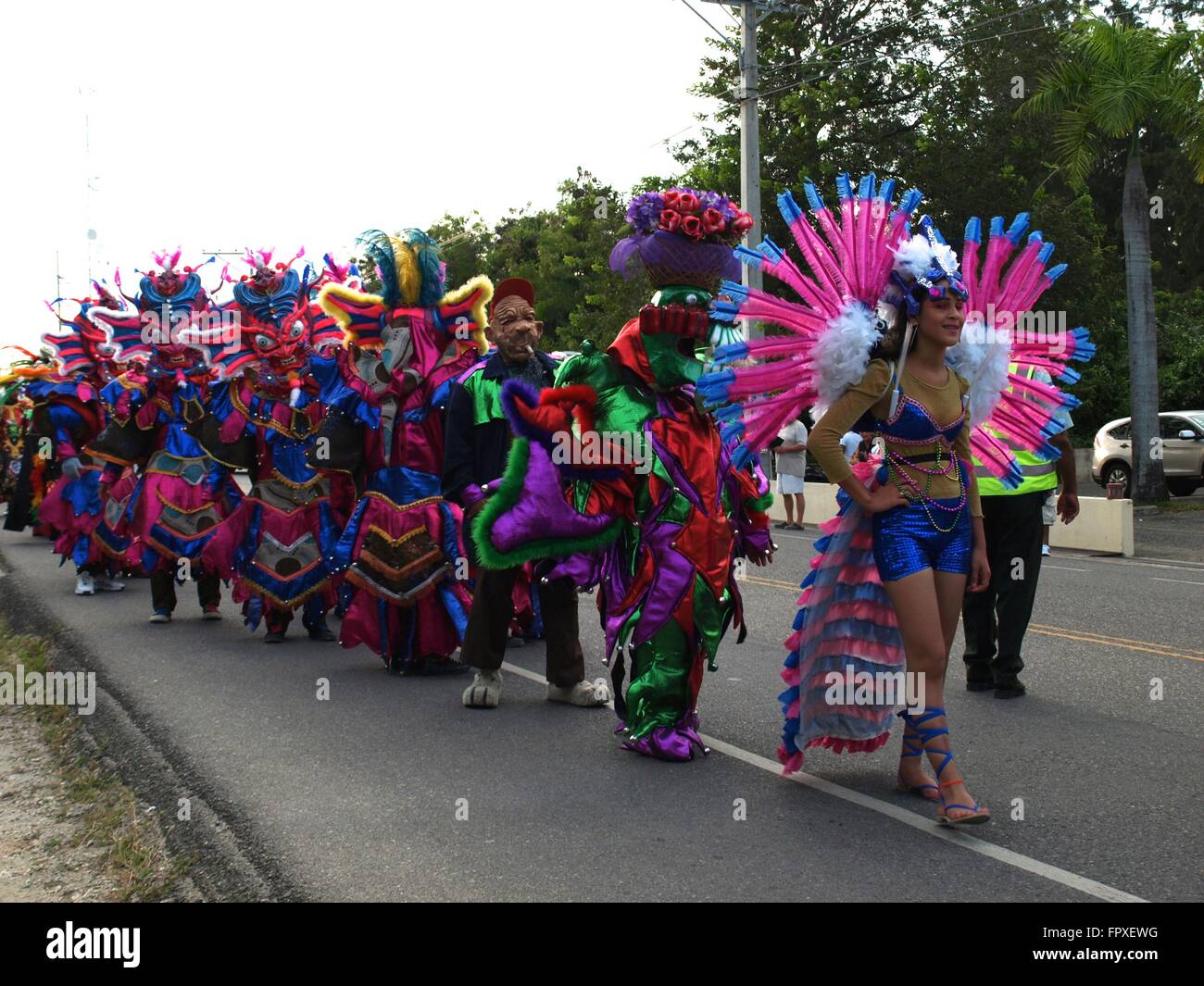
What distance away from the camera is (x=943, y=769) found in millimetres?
4941

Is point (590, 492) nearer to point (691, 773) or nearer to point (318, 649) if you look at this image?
point (691, 773)

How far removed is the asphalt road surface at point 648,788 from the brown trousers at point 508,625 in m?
0.26

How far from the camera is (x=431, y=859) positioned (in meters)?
4.78

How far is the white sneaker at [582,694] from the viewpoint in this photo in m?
7.41

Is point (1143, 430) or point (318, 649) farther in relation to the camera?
point (1143, 430)

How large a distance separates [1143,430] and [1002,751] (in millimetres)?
17493

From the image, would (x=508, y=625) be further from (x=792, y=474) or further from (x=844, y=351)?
(x=792, y=474)

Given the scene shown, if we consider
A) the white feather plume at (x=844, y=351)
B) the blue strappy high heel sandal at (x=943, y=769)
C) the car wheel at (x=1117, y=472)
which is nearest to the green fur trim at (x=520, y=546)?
the white feather plume at (x=844, y=351)

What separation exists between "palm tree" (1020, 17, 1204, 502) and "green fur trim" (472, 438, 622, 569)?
15799 mm

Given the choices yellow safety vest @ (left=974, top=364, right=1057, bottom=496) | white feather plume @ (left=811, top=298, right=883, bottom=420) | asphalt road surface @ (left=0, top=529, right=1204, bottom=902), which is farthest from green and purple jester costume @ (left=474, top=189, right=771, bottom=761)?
yellow safety vest @ (left=974, top=364, right=1057, bottom=496)

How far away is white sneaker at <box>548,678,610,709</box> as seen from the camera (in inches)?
292

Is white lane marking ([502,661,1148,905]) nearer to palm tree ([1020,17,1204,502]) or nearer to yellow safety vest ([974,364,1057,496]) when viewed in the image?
yellow safety vest ([974,364,1057,496])

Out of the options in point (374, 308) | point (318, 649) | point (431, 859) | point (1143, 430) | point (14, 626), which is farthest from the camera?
point (1143, 430)
